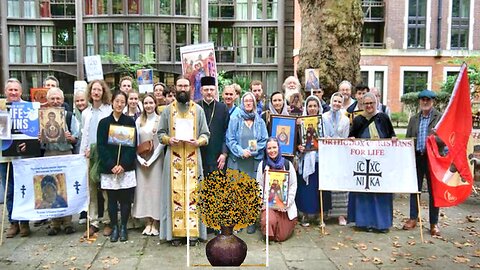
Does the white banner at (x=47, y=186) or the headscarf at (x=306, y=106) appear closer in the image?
the white banner at (x=47, y=186)

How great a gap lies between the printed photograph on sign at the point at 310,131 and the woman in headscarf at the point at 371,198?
20.7 inches

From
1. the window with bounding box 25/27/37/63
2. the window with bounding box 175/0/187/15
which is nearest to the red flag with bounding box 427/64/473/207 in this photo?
the window with bounding box 175/0/187/15

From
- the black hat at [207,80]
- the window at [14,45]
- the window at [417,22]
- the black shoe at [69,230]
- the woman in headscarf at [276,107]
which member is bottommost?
the black shoe at [69,230]

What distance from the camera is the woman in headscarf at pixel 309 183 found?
6.74m

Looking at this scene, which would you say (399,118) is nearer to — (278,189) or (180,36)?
(180,36)

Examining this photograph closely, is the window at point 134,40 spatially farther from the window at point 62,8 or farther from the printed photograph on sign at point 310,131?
the printed photograph on sign at point 310,131

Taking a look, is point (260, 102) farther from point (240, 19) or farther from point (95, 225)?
A: point (240, 19)

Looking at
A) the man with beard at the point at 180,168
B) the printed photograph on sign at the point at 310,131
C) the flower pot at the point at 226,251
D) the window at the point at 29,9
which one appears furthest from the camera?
the window at the point at 29,9

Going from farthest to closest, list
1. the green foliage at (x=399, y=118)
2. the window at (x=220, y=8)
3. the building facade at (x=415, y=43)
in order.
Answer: the building facade at (x=415, y=43) < the window at (x=220, y=8) < the green foliage at (x=399, y=118)

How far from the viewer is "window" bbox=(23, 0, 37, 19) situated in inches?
1281

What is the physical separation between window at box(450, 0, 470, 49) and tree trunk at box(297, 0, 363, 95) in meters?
29.6

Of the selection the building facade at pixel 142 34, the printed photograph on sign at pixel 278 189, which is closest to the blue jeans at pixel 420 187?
the printed photograph on sign at pixel 278 189

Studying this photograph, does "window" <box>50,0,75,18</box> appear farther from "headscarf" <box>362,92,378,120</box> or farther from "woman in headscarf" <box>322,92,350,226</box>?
"headscarf" <box>362,92,378,120</box>

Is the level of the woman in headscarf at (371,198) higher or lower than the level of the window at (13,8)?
lower
